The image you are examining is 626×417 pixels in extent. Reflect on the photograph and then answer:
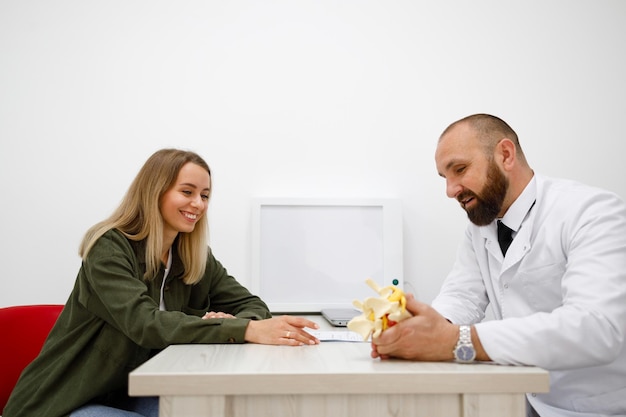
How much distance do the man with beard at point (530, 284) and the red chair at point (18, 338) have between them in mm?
1247

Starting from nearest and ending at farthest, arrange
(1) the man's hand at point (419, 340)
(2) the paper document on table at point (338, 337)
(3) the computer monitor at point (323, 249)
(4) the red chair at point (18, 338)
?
(1) the man's hand at point (419, 340)
(2) the paper document on table at point (338, 337)
(4) the red chair at point (18, 338)
(3) the computer monitor at point (323, 249)

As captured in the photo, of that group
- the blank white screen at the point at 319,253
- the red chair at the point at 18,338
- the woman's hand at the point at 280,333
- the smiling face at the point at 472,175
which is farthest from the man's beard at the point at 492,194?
the red chair at the point at 18,338

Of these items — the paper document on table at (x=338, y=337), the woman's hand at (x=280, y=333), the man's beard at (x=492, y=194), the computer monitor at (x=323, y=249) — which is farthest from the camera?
the computer monitor at (x=323, y=249)

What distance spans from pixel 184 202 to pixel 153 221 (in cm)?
12

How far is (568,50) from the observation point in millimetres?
2691

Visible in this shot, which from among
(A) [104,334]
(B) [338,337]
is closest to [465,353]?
(B) [338,337]

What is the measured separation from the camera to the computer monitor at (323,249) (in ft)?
7.97

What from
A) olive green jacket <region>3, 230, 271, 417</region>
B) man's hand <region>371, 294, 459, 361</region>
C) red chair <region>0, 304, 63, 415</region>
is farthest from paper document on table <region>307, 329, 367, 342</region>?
red chair <region>0, 304, 63, 415</region>

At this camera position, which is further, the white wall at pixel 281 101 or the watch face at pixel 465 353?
the white wall at pixel 281 101

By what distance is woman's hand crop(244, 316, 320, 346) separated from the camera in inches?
53.3

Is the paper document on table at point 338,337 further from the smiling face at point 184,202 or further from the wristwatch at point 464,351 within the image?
the smiling face at point 184,202

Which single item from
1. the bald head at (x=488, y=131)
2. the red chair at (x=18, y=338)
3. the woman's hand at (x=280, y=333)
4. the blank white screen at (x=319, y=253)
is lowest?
the red chair at (x=18, y=338)

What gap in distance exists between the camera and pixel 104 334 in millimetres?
1524

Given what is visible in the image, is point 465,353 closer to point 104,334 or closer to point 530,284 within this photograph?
point 530,284
